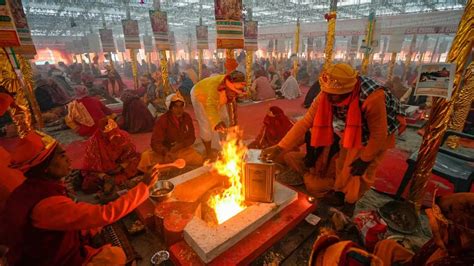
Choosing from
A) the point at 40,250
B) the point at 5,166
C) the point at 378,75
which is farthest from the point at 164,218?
the point at 378,75

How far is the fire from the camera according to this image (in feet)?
9.44

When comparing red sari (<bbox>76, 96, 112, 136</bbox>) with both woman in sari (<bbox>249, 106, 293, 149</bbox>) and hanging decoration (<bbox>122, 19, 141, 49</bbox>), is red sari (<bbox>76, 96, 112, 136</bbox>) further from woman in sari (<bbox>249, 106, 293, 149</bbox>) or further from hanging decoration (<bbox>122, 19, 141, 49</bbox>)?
hanging decoration (<bbox>122, 19, 141, 49</bbox>)

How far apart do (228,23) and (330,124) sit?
3906mm

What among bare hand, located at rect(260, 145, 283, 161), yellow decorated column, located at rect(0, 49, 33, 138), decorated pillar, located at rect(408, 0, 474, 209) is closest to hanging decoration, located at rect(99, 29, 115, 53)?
yellow decorated column, located at rect(0, 49, 33, 138)

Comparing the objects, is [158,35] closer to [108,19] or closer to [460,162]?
[460,162]

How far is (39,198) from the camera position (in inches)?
66.3

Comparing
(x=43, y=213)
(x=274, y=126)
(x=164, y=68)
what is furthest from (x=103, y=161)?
(x=164, y=68)

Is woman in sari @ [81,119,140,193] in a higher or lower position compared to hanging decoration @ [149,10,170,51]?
lower

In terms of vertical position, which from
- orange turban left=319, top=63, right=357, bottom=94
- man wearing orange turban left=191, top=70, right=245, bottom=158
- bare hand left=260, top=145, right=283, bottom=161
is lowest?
bare hand left=260, top=145, right=283, bottom=161

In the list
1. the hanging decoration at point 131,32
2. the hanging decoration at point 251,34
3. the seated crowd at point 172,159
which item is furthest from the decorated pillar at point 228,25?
the hanging decoration at point 131,32

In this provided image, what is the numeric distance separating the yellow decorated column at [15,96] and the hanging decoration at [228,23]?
412 cm

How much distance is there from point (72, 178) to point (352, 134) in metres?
4.72

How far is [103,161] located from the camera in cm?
403

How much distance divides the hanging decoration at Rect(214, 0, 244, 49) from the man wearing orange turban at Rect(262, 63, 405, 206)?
332 cm
